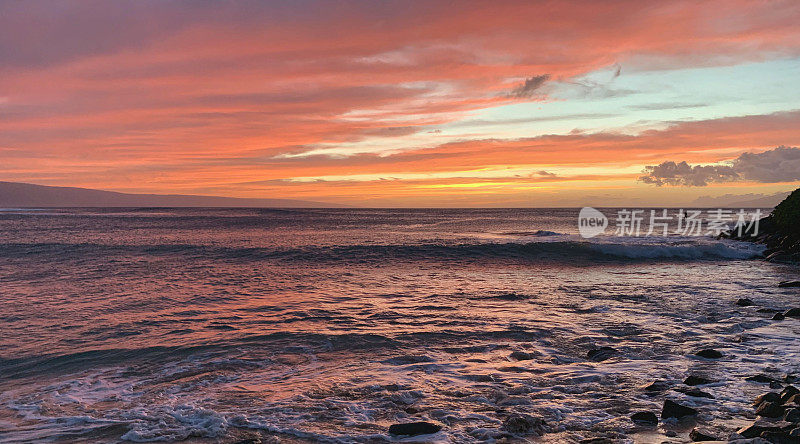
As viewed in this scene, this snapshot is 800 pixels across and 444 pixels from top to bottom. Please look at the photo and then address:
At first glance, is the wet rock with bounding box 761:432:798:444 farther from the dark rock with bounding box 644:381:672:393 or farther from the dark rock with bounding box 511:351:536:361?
the dark rock with bounding box 511:351:536:361

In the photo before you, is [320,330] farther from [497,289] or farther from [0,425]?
[497,289]

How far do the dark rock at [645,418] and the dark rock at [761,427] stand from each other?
1.00 m

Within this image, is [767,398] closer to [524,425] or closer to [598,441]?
[598,441]

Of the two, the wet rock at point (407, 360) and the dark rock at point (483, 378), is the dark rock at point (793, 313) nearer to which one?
the dark rock at point (483, 378)

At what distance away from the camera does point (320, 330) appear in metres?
12.9

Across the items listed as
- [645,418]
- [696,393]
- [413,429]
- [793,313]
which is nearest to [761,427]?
[645,418]

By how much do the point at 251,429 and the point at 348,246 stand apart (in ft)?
109

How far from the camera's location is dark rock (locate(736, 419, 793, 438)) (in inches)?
237

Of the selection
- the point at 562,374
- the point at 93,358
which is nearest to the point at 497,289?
the point at 562,374

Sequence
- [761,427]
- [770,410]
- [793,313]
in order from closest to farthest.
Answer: [761,427] → [770,410] → [793,313]

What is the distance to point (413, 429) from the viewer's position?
6.62 m

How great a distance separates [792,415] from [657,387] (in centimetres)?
192

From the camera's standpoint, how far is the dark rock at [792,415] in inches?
253

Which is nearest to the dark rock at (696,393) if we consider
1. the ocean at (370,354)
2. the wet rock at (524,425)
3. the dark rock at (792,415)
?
the ocean at (370,354)
